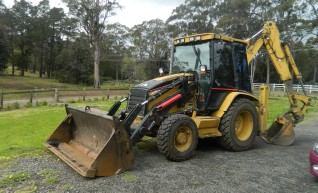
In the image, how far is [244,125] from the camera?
767cm

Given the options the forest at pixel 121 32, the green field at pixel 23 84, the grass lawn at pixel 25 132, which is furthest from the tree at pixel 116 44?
the grass lawn at pixel 25 132

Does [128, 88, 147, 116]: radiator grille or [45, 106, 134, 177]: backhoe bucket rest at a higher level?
[128, 88, 147, 116]: radiator grille

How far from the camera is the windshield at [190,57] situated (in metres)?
7.23

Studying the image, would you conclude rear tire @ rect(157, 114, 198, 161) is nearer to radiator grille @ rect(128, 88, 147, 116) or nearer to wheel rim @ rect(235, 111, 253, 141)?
radiator grille @ rect(128, 88, 147, 116)

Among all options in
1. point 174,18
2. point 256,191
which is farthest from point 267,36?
point 174,18

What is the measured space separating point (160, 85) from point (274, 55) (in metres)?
3.79

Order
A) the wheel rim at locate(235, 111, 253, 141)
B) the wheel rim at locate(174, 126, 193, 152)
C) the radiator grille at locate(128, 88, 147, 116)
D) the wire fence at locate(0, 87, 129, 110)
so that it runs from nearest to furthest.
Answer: the wheel rim at locate(174, 126, 193, 152), the radiator grille at locate(128, 88, 147, 116), the wheel rim at locate(235, 111, 253, 141), the wire fence at locate(0, 87, 129, 110)

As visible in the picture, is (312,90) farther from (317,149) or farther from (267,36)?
(317,149)

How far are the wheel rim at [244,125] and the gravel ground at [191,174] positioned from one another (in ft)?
1.65

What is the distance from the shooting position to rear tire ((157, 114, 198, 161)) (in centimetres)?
592

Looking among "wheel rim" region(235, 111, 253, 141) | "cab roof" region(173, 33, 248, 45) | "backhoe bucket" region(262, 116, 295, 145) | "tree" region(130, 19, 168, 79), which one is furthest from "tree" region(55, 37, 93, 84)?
"wheel rim" region(235, 111, 253, 141)

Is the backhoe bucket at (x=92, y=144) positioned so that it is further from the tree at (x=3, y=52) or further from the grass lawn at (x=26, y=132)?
the tree at (x=3, y=52)

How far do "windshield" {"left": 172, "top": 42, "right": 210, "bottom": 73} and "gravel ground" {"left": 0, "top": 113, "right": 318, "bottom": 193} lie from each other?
2.05 meters

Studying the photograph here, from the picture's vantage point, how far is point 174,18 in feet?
164
